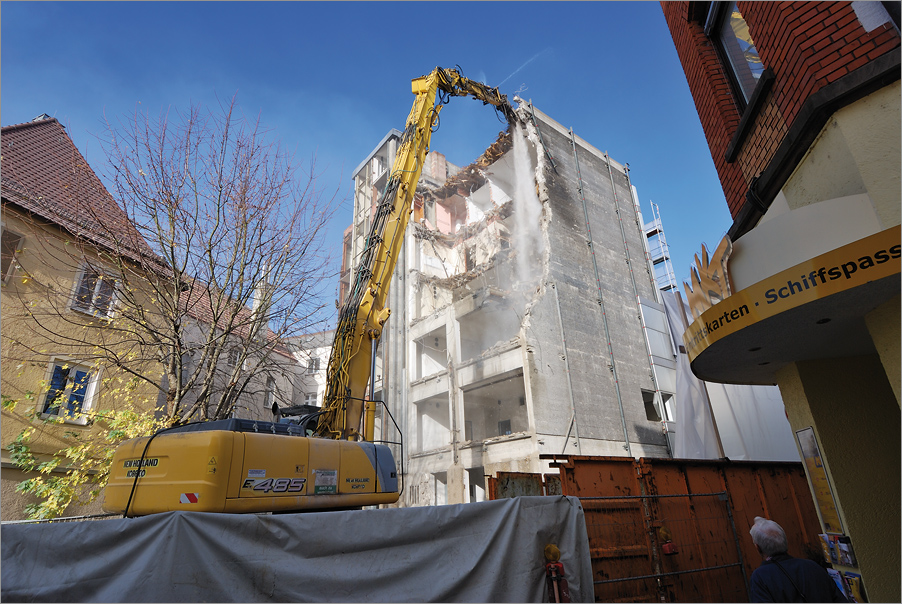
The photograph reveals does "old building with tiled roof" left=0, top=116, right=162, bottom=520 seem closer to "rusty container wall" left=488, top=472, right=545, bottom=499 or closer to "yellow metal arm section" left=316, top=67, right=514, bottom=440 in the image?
"yellow metal arm section" left=316, top=67, right=514, bottom=440

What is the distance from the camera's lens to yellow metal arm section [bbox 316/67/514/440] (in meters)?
7.95

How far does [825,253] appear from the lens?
4.09 metres

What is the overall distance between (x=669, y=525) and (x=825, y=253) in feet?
17.2

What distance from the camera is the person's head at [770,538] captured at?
3.80 meters

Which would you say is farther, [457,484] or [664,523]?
[457,484]

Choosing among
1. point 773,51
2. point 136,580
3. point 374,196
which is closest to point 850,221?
point 773,51

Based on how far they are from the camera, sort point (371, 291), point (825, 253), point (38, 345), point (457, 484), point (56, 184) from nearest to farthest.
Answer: point (825, 253), point (371, 291), point (38, 345), point (56, 184), point (457, 484)

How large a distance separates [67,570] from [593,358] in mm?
18508

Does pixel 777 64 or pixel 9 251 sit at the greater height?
pixel 9 251

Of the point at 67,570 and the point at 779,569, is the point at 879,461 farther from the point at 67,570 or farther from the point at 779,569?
the point at 67,570

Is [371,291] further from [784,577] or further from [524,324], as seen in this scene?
A: [524,324]

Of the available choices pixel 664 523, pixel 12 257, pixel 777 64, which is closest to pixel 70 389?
pixel 12 257

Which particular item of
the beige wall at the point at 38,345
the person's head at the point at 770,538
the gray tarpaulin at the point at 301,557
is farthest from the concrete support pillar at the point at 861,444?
the beige wall at the point at 38,345

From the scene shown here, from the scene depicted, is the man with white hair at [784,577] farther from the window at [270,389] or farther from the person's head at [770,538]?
the window at [270,389]
